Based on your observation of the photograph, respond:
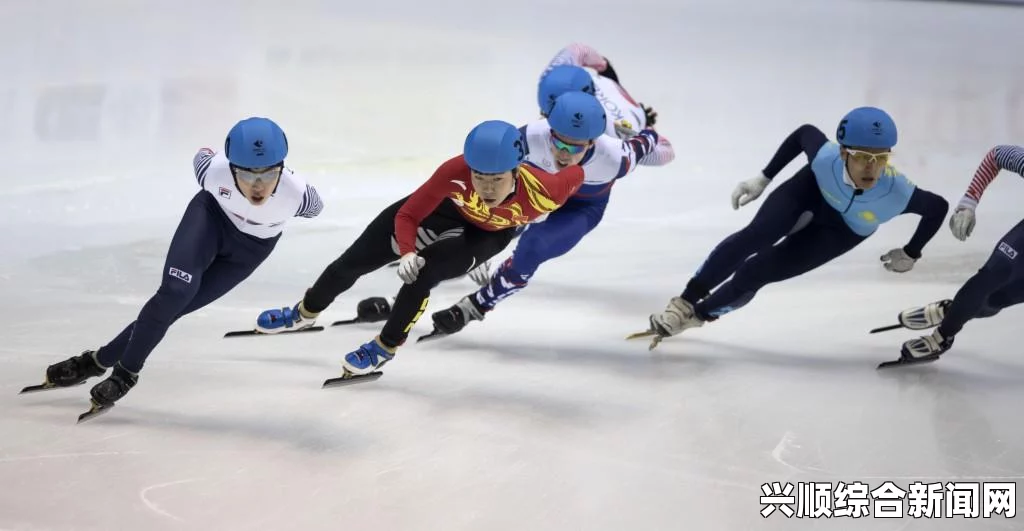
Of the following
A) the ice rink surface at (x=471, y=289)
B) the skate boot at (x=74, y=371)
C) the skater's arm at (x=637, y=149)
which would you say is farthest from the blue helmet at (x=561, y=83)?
the skate boot at (x=74, y=371)

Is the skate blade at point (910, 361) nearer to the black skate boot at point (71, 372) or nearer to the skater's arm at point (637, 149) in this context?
the skater's arm at point (637, 149)

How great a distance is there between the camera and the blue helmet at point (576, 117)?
5035 millimetres

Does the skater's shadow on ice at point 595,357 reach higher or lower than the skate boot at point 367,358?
lower

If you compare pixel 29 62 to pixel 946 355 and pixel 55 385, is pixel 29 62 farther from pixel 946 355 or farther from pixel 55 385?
pixel 946 355

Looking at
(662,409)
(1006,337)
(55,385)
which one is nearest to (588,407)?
(662,409)

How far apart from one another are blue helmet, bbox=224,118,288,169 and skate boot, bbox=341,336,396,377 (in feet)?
2.66

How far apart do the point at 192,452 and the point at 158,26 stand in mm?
6208

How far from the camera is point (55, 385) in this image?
4.25 meters

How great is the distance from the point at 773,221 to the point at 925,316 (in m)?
0.88

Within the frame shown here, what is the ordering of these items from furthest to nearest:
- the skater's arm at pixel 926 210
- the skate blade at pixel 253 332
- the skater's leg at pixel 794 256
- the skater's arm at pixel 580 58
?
1. the skater's arm at pixel 580 58
2. the skater's leg at pixel 794 256
3. the skate blade at pixel 253 332
4. the skater's arm at pixel 926 210

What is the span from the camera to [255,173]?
4.08m

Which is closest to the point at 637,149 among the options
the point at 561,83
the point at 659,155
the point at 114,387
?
the point at 659,155

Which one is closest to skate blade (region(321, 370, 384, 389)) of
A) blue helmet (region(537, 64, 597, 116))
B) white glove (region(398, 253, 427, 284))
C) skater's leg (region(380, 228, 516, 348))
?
skater's leg (region(380, 228, 516, 348))

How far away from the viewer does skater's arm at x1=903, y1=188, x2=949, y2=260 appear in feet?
16.0
